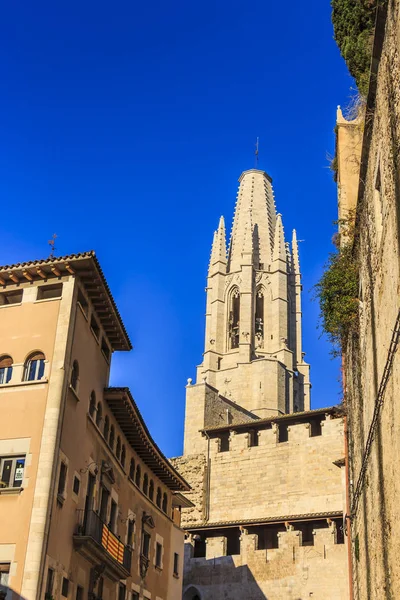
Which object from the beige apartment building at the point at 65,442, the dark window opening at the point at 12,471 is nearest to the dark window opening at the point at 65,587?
the beige apartment building at the point at 65,442

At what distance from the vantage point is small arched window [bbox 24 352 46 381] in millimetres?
21969

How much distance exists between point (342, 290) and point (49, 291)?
913cm

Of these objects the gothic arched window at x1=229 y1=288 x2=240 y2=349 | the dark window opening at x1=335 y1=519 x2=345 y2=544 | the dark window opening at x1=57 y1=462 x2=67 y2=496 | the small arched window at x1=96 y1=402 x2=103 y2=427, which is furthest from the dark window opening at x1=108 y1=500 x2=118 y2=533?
the gothic arched window at x1=229 y1=288 x2=240 y2=349

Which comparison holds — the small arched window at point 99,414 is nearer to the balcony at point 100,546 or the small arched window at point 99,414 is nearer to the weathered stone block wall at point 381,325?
the balcony at point 100,546

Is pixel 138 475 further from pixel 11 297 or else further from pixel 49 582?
pixel 49 582

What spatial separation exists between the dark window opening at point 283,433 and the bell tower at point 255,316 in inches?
917

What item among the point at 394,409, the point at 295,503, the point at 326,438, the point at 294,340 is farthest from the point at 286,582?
the point at 294,340

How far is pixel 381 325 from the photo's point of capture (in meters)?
13.6

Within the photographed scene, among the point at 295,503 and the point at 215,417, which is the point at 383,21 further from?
the point at 215,417

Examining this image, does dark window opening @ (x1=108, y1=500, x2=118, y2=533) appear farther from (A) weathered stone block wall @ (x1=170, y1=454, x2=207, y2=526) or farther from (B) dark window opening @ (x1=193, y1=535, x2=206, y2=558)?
(A) weathered stone block wall @ (x1=170, y1=454, x2=207, y2=526)

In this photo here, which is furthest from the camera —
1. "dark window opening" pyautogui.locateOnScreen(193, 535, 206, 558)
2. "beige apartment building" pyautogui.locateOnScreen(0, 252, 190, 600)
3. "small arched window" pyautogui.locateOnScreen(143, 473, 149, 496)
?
"dark window opening" pyautogui.locateOnScreen(193, 535, 206, 558)

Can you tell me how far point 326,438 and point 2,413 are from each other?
2629 centimetres

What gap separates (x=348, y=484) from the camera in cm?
2220

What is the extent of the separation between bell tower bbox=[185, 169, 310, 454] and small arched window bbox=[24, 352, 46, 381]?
161 ft
